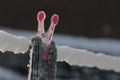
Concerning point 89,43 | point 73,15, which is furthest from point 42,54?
point 73,15

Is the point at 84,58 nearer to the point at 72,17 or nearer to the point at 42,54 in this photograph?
the point at 42,54

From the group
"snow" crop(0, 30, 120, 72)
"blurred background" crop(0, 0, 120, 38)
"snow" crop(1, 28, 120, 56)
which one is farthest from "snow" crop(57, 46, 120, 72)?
"blurred background" crop(0, 0, 120, 38)

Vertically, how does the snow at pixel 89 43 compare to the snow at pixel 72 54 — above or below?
below

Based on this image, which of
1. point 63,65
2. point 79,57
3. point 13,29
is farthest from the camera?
point 13,29

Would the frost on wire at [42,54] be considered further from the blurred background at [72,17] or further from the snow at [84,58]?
the blurred background at [72,17]

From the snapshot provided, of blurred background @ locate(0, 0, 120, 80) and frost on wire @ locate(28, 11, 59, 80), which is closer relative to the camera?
frost on wire @ locate(28, 11, 59, 80)

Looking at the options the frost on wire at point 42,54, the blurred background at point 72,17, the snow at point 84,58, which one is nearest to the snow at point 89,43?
the blurred background at point 72,17

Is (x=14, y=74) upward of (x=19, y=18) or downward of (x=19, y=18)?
Result: downward

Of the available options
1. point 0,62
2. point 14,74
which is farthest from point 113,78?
point 0,62

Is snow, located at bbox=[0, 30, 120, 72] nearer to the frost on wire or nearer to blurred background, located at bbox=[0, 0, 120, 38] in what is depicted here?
the frost on wire

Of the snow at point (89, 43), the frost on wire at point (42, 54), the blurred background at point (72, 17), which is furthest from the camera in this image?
the blurred background at point (72, 17)

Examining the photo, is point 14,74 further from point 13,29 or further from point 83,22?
point 83,22
